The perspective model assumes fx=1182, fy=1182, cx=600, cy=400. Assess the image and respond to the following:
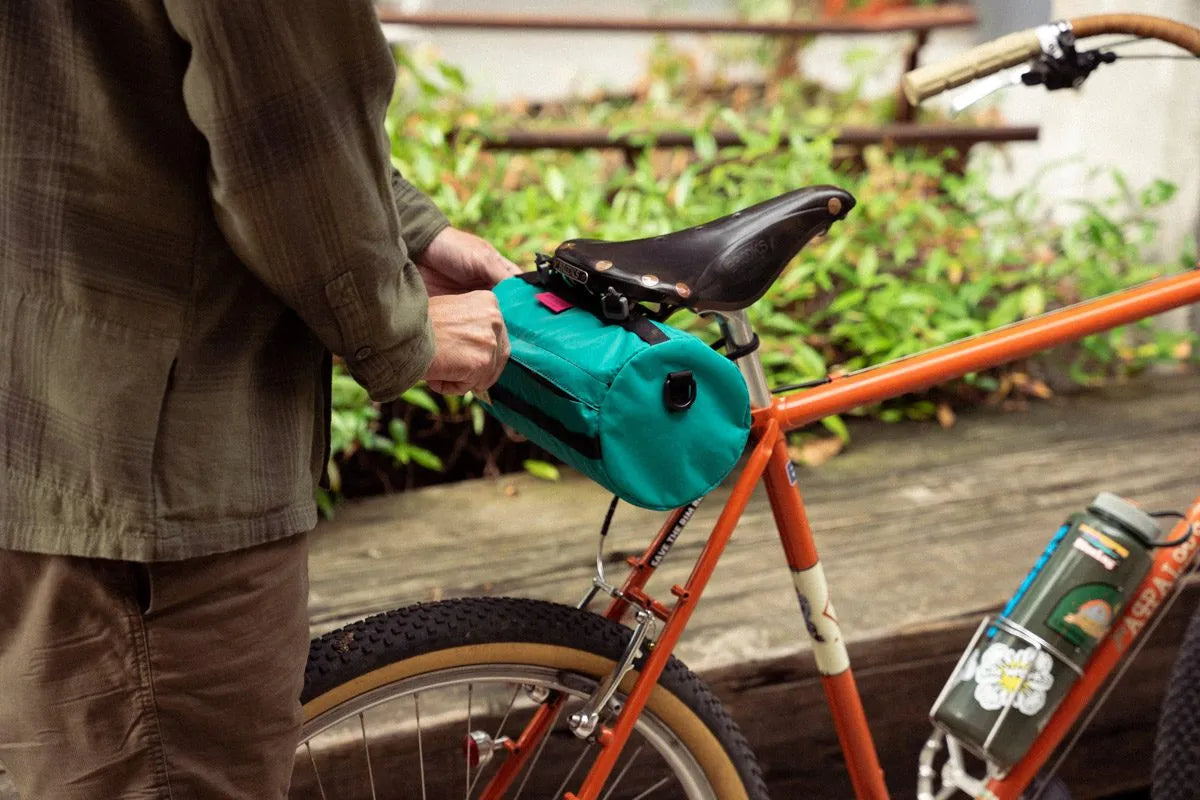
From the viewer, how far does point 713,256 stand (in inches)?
50.5

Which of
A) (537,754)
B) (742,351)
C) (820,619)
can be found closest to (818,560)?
(820,619)

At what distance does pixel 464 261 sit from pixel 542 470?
1315 millimetres

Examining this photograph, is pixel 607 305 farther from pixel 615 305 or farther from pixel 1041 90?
pixel 1041 90

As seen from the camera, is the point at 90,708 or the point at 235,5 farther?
the point at 90,708

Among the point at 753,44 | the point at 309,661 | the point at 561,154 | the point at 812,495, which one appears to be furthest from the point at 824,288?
the point at 753,44

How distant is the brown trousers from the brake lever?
936 mm

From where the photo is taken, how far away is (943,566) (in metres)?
2.29

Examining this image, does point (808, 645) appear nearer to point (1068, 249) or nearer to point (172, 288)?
point (172, 288)

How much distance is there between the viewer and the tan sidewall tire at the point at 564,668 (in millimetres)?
1319

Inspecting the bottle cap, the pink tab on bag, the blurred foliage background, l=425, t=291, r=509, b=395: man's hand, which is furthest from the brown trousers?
the blurred foliage background

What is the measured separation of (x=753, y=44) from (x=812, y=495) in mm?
4305

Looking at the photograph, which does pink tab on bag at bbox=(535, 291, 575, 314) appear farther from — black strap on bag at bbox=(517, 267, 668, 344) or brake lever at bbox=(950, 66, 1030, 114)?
brake lever at bbox=(950, 66, 1030, 114)

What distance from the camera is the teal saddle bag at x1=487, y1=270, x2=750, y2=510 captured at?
3.82 ft

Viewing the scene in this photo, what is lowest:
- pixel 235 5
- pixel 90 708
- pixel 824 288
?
pixel 824 288
